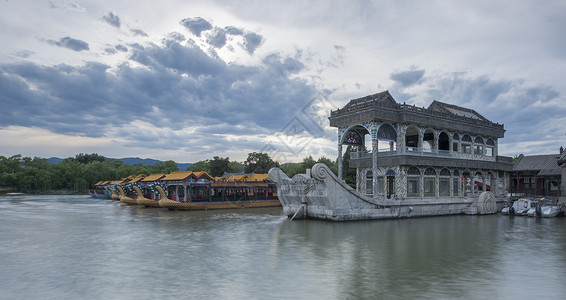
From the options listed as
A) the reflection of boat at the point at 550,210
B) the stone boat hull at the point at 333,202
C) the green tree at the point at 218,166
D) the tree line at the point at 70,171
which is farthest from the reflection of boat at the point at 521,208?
the green tree at the point at 218,166

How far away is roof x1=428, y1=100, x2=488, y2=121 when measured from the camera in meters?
29.8

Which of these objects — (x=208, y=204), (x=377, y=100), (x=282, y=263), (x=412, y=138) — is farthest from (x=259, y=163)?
(x=282, y=263)

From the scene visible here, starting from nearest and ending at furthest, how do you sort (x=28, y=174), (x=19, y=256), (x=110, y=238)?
(x=19, y=256) < (x=110, y=238) < (x=28, y=174)

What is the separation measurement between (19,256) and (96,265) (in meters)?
3.69

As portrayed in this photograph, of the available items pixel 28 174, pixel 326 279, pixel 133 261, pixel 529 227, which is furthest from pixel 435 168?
pixel 28 174

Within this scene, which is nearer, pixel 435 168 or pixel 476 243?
pixel 476 243

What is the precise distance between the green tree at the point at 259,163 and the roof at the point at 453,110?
34229mm

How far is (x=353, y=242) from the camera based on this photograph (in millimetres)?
15297

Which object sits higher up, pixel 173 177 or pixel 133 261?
pixel 173 177

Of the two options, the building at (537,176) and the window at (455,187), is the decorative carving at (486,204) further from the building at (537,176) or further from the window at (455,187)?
the building at (537,176)

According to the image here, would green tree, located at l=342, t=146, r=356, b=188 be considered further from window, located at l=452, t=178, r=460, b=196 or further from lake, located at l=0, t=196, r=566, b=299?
lake, located at l=0, t=196, r=566, b=299

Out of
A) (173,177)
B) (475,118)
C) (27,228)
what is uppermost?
(475,118)

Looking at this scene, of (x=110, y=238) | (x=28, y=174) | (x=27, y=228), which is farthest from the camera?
(x=28, y=174)

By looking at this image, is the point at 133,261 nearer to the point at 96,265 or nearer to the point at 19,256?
the point at 96,265
